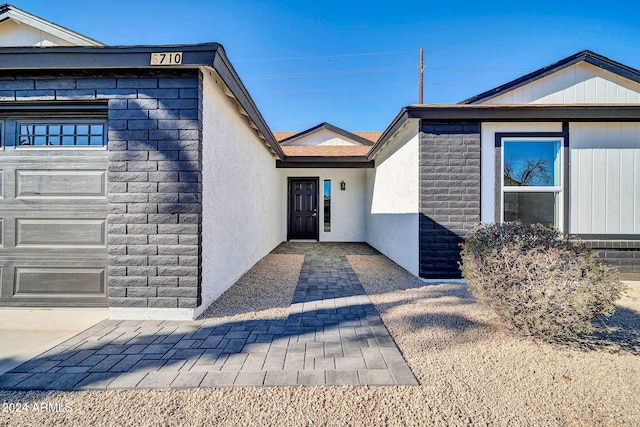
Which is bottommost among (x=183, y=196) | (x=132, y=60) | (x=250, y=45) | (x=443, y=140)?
(x=183, y=196)

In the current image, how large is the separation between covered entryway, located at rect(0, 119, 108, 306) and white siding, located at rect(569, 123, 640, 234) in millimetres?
6922

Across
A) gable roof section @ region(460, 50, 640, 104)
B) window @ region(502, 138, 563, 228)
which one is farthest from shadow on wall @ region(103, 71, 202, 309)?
window @ region(502, 138, 563, 228)

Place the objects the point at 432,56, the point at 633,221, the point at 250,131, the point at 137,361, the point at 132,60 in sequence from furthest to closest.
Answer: the point at 432,56
the point at 250,131
the point at 633,221
the point at 132,60
the point at 137,361

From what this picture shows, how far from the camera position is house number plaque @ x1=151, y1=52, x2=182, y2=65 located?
300 centimetres

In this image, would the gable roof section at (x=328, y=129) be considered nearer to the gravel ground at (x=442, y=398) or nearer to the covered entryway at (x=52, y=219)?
the covered entryway at (x=52, y=219)

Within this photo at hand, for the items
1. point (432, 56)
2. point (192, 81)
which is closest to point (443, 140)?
point (192, 81)

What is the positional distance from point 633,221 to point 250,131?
6.92m

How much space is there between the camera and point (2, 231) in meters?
3.33

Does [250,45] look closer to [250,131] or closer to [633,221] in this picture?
[250,131]

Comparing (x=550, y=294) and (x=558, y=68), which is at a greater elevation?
(x=558, y=68)

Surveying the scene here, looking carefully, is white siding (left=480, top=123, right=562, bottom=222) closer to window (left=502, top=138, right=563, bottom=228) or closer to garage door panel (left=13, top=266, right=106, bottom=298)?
window (left=502, top=138, right=563, bottom=228)

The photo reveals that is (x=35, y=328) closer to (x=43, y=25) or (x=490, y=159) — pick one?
(x=43, y=25)

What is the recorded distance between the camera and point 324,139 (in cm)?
1145

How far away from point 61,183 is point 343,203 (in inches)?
306
